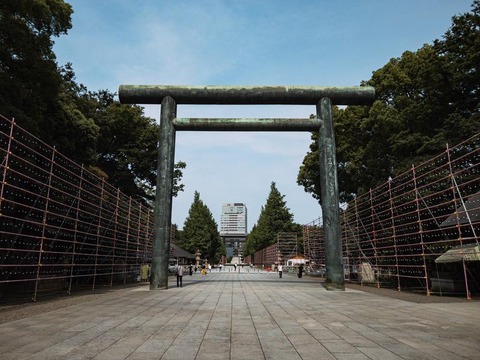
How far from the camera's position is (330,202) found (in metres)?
15.8

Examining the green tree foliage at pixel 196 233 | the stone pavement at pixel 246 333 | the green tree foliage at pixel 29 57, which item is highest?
the green tree foliage at pixel 29 57

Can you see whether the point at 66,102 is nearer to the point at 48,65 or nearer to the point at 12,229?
the point at 48,65

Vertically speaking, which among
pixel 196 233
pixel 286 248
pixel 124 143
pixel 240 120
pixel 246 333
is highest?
pixel 124 143

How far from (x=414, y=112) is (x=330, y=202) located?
10220mm

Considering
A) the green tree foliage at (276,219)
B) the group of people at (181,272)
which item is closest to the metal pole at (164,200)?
the group of people at (181,272)

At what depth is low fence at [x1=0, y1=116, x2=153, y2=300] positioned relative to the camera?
41.3 ft

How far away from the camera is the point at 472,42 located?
18.6 metres

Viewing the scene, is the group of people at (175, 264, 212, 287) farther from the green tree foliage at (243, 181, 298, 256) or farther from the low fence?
the green tree foliage at (243, 181, 298, 256)

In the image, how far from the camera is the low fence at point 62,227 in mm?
12586

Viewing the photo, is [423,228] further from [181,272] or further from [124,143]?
[124,143]

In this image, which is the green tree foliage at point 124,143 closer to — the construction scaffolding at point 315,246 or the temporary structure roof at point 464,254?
the construction scaffolding at point 315,246

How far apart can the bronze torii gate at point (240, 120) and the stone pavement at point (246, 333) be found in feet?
22.4

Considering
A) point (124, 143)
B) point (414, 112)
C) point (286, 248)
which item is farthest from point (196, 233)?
point (414, 112)

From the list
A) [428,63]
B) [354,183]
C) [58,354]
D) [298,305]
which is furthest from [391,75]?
[58,354]
